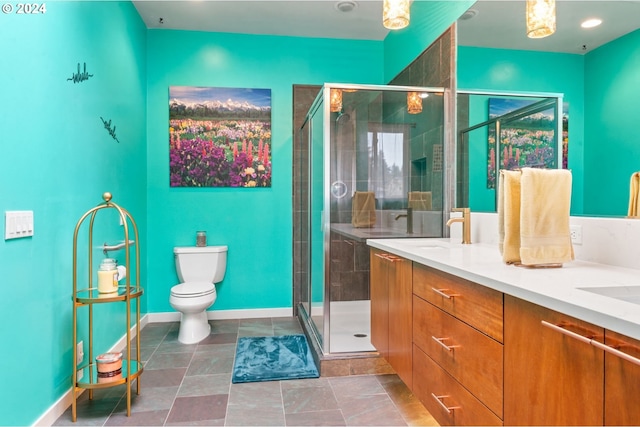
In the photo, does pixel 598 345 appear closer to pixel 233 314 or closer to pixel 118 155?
pixel 118 155

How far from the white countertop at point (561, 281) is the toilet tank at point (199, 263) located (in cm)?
219

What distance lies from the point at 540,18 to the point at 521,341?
1495 millimetres

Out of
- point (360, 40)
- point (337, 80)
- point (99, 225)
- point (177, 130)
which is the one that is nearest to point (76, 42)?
point (99, 225)

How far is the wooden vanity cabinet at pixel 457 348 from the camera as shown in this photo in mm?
1150

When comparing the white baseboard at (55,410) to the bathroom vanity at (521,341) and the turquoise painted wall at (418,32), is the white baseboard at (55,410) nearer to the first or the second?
the bathroom vanity at (521,341)

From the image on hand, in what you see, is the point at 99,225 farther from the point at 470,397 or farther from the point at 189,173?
the point at 470,397

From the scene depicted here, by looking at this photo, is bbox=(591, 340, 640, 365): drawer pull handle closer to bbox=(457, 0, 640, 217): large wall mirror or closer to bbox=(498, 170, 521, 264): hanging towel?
bbox=(498, 170, 521, 264): hanging towel

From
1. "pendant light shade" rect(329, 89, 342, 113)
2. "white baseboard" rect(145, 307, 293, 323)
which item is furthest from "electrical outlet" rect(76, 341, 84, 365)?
"pendant light shade" rect(329, 89, 342, 113)

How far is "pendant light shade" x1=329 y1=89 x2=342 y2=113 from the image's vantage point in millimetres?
2549

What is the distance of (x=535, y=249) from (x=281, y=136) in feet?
9.16

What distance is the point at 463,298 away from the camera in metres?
1.31

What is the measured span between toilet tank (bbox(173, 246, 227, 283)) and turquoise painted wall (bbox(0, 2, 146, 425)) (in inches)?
30.3

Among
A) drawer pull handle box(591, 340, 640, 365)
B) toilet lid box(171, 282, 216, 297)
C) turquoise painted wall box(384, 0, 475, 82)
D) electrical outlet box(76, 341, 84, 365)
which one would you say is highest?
turquoise painted wall box(384, 0, 475, 82)

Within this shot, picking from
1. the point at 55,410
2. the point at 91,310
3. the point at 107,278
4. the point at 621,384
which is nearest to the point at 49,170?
the point at 107,278
